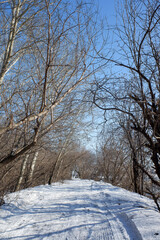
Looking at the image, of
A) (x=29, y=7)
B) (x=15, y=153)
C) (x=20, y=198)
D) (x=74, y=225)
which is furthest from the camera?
(x=20, y=198)

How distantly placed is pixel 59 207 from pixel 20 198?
1.12 m

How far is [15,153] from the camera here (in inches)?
75.9

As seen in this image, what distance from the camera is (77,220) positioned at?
3018 mm

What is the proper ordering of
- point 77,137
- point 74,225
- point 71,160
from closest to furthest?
point 74,225 → point 77,137 → point 71,160

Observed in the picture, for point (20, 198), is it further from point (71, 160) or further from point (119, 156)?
point (71, 160)

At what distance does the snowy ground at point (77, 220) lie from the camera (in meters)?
2.40

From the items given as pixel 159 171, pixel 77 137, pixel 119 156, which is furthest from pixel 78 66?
pixel 119 156

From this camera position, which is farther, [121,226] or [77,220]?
[77,220]

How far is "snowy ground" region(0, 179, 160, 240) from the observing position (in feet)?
7.86

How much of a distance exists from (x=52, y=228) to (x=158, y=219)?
182cm

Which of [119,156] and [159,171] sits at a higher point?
[119,156]

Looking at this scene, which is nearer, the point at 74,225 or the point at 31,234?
the point at 31,234

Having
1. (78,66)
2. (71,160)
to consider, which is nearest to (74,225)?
(78,66)

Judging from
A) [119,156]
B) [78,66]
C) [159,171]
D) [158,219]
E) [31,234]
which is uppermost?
[78,66]
